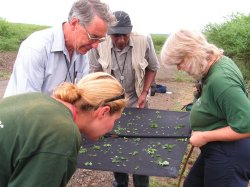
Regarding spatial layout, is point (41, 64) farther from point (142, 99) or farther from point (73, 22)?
point (142, 99)

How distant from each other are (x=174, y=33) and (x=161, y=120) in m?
1.23

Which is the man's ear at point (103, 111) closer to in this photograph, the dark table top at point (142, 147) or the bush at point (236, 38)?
the dark table top at point (142, 147)

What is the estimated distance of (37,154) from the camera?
1386 mm

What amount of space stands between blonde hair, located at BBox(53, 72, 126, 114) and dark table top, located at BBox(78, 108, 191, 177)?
83 centimetres

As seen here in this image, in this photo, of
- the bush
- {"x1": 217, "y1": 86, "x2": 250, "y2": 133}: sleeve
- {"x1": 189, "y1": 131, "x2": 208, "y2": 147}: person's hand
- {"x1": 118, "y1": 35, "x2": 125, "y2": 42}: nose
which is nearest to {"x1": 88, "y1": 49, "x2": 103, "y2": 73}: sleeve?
{"x1": 118, "y1": 35, "x2": 125, "y2": 42}: nose

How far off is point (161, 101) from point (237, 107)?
6244 mm

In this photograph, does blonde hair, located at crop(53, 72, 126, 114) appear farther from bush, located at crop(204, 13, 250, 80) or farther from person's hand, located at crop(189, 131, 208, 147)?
bush, located at crop(204, 13, 250, 80)

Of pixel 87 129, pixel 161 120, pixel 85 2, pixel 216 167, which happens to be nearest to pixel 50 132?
pixel 87 129

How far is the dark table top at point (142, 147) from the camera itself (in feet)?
7.73

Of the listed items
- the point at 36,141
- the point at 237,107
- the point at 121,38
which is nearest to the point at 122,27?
the point at 121,38

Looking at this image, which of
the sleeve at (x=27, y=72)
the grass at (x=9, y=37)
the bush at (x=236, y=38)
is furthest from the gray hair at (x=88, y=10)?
the grass at (x=9, y=37)

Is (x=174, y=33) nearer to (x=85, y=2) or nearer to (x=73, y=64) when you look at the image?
(x=85, y=2)

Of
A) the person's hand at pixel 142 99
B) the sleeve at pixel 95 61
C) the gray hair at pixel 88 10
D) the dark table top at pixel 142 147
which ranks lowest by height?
the person's hand at pixel 142 99

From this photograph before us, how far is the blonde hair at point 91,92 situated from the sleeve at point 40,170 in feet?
0.89
